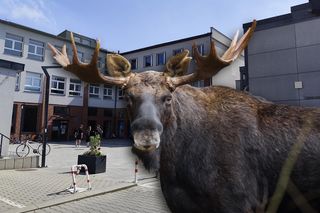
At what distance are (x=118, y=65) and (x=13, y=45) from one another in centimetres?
3703

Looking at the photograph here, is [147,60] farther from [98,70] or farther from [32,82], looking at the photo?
[98,70]

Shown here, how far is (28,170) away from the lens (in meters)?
14.3

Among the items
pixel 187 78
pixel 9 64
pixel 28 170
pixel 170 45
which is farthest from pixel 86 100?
pixel 187 78

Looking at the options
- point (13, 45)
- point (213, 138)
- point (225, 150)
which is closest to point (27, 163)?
point (213, 138)

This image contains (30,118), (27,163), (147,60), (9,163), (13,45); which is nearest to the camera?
(9,163)

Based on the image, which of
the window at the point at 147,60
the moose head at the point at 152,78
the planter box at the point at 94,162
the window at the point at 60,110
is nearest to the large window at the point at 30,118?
the window at the point at 60,110

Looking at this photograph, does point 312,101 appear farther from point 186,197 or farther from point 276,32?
point 186,197

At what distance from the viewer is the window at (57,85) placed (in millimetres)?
39750

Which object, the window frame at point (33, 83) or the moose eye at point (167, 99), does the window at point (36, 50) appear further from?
the moose eye at point (167, 99)

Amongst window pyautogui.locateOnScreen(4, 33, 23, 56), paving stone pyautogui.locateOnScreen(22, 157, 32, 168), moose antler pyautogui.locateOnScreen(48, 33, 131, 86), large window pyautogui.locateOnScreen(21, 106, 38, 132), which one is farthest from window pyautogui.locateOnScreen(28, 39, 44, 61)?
moose antler pyautogui.locateOnScreen(48, 33, 131, 86)

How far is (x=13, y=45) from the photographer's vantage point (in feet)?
119

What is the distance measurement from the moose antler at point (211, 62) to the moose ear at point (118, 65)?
20.4 inches

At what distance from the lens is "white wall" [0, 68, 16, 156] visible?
16147 millimetres

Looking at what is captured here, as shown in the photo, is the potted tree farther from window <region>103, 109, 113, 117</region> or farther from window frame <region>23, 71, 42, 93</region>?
window <region>103, 109, 113, 117</region>
